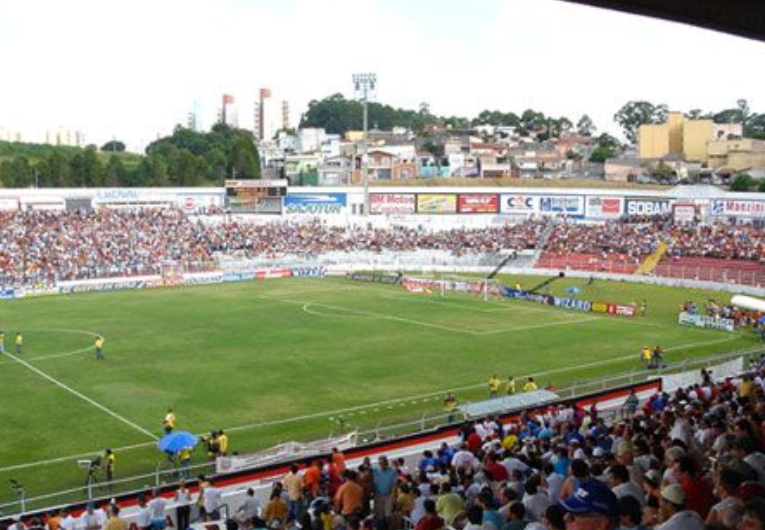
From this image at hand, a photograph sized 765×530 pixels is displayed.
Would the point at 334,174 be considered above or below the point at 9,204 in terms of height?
above

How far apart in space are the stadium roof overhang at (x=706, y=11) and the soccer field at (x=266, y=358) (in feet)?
54.2

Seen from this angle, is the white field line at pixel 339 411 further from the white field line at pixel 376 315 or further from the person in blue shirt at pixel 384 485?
the person in blue shirt at pixel 384 485

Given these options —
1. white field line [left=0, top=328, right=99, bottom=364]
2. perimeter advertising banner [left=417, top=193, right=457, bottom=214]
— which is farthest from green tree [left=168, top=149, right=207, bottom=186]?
white field line [left=0, top=328, right=99, bottom=364]

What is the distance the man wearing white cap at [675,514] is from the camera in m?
7.52

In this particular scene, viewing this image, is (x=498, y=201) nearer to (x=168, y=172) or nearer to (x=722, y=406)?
(x=168, y=172)

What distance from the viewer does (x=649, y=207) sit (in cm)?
7812

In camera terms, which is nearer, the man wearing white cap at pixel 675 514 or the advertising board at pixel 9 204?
the man wearing white cap at pixel 675 514

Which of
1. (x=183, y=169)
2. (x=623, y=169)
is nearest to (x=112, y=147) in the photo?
(x=183, y=169)

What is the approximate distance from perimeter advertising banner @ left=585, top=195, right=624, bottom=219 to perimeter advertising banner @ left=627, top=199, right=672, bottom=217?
83 centimetres

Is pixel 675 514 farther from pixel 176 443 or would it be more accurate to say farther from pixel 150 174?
pixel 150 174

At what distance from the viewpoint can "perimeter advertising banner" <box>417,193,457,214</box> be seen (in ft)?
275

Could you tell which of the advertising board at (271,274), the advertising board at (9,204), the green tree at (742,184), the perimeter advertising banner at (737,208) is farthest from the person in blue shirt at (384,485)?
the green tree at (742,184)

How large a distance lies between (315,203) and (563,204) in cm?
2202

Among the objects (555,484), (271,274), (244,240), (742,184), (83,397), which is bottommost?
(83,397)
